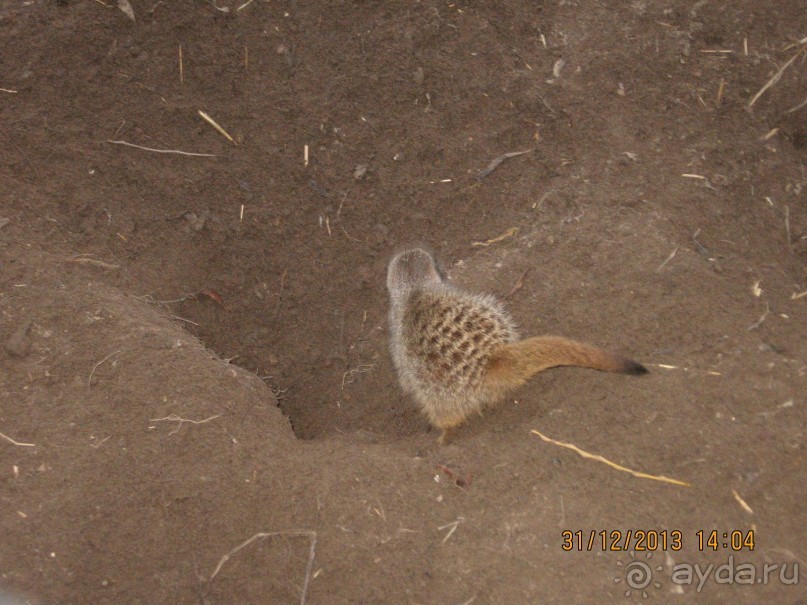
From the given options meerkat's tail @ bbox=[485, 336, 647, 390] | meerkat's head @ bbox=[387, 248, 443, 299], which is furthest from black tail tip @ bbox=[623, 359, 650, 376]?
meerkat's head @ bbox=[387, 248, 443, 299]

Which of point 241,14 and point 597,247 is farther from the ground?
point 241,14

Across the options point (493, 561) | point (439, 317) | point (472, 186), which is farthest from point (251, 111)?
point (493, 561)

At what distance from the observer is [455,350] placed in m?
3.25

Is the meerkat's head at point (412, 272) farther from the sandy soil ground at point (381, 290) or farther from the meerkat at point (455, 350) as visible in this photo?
the sandy soil ground at point (381, 290)

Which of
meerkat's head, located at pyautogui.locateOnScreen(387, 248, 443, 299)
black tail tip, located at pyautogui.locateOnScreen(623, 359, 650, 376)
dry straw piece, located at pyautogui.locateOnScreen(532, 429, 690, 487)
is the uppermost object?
black tail tip, located at pyautogui.locateOnScreen(623, 359, 650, 376)

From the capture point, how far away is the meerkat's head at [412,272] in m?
3.77

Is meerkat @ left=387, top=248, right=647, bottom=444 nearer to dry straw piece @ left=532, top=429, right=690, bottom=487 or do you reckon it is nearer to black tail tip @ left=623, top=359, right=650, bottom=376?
black tail tip @ left=623, top=359, right=650, bottom=376

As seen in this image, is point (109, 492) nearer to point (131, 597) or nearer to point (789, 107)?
point (131, 597)

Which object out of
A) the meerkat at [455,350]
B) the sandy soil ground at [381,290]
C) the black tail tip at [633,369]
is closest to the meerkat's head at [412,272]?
the meerkat at [455,350]

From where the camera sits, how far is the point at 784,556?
7.44 feet

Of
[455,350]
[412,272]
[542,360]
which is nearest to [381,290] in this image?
[412,272]

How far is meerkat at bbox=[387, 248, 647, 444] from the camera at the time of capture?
2.89 metres

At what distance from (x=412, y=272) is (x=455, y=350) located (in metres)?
0.72

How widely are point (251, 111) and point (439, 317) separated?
73.2 inches
